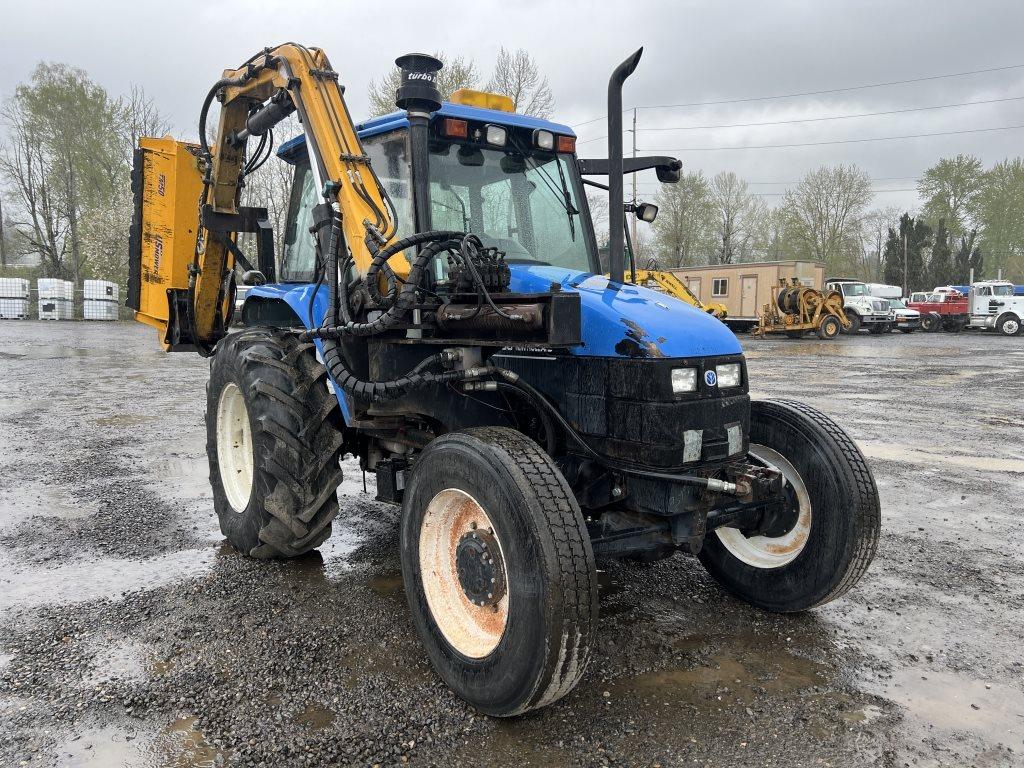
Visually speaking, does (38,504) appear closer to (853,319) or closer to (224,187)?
(224,187)

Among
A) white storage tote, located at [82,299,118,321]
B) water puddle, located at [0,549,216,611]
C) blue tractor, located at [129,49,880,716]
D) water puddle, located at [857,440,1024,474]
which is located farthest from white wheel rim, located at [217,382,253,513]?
white storage tote, located at [82,299,118,321]

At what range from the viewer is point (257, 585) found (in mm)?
3895

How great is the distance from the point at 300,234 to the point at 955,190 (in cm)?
6323

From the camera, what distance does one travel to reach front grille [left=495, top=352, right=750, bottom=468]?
2.83 metres

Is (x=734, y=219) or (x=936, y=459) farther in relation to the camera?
(x=734, y=219)

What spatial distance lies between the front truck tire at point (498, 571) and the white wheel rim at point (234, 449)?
6.46ft

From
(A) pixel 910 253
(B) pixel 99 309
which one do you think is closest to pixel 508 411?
(B) pixel 99 309

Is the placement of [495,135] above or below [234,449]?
above

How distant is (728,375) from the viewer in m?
3.04

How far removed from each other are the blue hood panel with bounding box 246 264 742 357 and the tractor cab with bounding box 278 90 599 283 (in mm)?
410

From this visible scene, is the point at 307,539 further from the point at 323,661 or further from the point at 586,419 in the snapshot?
the point at 586,419

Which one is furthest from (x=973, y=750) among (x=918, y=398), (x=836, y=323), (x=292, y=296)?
(x=836, y=323)

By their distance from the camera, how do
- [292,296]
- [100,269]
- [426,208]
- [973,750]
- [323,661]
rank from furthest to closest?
[100,269] → [292,296] → [426,208] → [323,661] → [973,750]

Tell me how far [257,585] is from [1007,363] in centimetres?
1928
